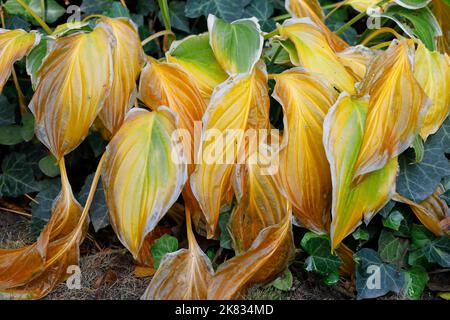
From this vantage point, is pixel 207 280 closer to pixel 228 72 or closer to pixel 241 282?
pixel 241 282

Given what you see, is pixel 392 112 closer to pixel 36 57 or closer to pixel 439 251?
pixel 439 251

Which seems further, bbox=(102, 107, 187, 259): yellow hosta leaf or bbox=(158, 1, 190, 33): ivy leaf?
bbox=(158, 1, 190, 33): ivy leaf

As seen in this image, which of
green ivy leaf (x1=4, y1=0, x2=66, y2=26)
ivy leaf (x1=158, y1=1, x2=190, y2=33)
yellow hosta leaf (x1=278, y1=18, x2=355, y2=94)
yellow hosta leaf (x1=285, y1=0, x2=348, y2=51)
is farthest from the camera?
ivy leaf (x1=158, y1=1, x2=190, y2=33)

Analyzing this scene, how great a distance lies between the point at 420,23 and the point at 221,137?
87 centimetres

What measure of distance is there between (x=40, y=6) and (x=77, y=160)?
2.09ft

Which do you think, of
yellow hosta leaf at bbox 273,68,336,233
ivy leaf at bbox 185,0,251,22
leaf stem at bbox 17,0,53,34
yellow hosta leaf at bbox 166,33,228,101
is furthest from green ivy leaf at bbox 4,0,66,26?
yellow hosta leaf at bbox 273,68,336,233

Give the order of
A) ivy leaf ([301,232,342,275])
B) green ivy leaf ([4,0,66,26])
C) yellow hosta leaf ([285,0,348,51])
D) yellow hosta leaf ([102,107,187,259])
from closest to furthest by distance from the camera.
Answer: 1. yellow hosta leaf ([102,107,187,259])
2. ivy leaf ([301,232,342,275])
3. yellow hosta leaf ([285,0,348,51])
4. green ivy leaf ([4,0,66,26])

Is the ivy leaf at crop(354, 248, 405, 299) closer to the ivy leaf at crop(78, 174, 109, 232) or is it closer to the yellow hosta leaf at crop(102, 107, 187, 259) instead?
the yellow hosta leaf at crop(102, 107, 187, 259)

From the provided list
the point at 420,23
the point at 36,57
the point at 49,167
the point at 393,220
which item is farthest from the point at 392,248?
the point at 36,57

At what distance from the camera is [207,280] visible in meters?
2.04

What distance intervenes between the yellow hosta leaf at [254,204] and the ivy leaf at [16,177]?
0.78 metres

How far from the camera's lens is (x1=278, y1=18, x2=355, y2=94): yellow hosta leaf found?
2197 mm

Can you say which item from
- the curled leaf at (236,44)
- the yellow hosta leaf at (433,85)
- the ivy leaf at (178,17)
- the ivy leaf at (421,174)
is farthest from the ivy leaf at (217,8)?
the ivy leaf at (421,174)

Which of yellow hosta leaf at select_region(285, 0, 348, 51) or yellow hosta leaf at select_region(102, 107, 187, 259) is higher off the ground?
yellow hosta leaf at select_region(285, 0, 348, 51)
